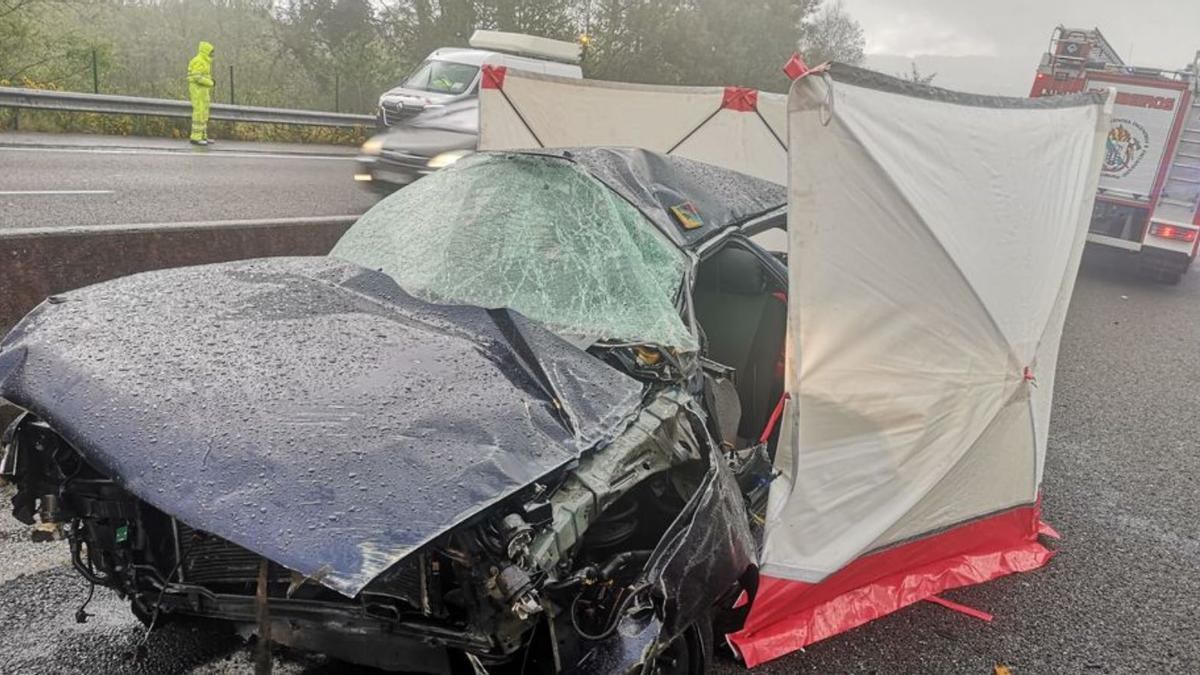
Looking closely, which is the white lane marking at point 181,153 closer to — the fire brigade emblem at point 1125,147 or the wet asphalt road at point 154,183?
the wet asphalt road at point 154,183

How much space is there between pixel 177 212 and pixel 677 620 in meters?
6.81

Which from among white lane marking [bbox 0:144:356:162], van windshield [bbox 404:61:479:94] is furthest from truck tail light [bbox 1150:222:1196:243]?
white lane marking [bbox 0:144:356:162]

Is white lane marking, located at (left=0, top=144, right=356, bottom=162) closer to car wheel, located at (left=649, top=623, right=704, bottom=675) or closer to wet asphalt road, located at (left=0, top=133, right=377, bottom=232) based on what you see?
wet asphalt road, located at (left=0, top=133, right=377, bottom=232)

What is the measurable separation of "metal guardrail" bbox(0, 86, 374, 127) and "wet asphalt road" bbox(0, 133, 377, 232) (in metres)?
0.43

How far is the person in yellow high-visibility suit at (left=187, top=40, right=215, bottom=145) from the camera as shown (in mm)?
11664

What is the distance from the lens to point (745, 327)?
12.6ft

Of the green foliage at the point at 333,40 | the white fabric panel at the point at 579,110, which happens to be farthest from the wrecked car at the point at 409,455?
the green foliage at the point at 333,40

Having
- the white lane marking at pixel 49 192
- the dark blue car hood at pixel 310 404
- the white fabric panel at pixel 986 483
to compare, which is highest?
the dark blue car hood at pixel 310 404

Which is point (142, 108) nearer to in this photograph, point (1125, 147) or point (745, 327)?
point (745, 327)

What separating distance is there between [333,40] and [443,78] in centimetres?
972

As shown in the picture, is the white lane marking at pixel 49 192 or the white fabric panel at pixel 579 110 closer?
the white fabric panel at pixel 579 110

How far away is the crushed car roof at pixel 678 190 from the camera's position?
3.40 meters

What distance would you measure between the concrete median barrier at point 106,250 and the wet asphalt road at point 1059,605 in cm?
126

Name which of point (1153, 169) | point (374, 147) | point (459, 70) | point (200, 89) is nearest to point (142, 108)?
point (200, 89)
